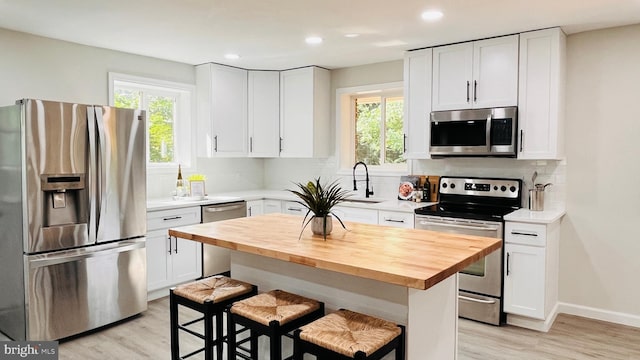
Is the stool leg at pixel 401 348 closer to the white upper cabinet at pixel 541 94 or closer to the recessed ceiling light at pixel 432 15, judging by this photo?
the recessed ceiling light at pixel 432 15

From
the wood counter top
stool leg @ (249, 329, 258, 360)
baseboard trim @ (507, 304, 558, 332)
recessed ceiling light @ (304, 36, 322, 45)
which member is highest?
recessed ceiling light @ (304, 36, 322, 45)

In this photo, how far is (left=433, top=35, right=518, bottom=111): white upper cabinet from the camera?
12.6ft

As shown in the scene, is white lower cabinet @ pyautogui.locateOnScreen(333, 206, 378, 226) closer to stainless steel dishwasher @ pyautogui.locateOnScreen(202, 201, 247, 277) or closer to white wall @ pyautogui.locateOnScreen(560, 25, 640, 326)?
stainless steel dishwasher @ pyautogui.locateOnScreen(202, 201, 247, 277)

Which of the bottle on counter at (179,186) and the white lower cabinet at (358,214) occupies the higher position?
the bottle on counter at (179,186)

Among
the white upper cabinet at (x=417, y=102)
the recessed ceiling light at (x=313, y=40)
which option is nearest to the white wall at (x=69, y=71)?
the recessed ceiling light at (x=313, y=40)

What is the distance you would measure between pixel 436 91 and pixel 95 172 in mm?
3000

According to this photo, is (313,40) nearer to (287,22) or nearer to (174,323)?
(287,22)

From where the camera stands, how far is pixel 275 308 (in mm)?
2246

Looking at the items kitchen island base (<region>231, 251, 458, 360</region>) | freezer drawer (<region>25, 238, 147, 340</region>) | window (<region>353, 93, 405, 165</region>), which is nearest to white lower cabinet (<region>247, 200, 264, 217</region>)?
window (<region>353, 93, 405, 165</region>)

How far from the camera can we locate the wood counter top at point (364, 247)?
6.17 ft

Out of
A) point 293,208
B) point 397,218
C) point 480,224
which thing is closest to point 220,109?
point 293,208

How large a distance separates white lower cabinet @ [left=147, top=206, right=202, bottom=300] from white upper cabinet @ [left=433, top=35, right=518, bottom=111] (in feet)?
8.75

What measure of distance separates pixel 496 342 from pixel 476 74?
7.31ft

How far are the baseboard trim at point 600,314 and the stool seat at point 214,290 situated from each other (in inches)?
116
